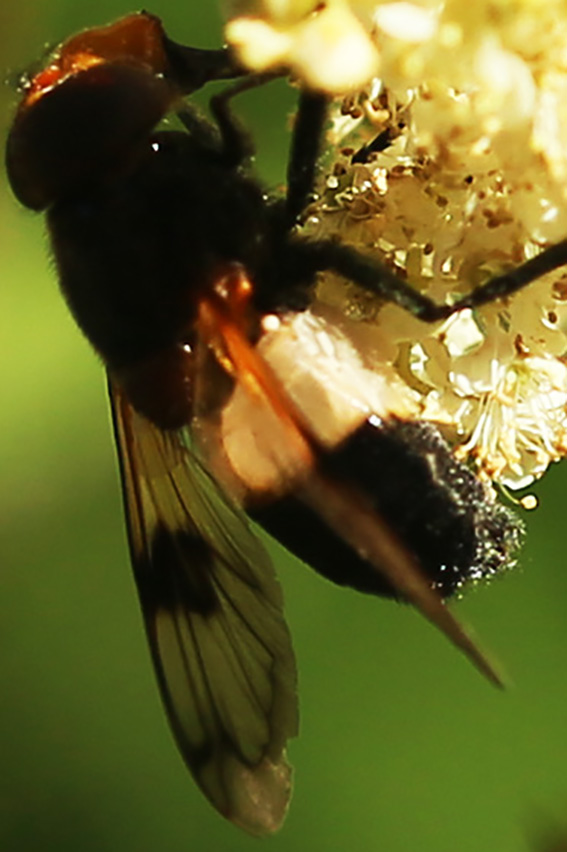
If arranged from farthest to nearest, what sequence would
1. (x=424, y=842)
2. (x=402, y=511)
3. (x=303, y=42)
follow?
A: (x=424, y=842) < (x=402, y=511) < (x=303, y=42)

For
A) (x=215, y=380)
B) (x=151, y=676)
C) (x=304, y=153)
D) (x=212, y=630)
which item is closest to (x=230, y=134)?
(x=304, y=153)

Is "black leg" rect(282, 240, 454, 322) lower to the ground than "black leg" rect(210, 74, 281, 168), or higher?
lower

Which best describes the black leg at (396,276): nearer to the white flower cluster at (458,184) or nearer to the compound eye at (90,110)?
the white flower cluster at (458,184)

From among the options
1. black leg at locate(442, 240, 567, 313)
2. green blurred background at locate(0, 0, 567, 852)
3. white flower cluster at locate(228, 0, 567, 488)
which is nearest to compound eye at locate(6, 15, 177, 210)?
white flower cluster at locate(228, 0, 567, 488)

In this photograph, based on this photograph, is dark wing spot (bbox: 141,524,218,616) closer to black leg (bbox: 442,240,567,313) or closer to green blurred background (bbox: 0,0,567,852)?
black leg (bbox: 442,240,567,313)

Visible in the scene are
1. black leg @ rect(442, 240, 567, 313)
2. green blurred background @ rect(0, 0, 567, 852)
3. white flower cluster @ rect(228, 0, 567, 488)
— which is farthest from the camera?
green blurred background @ rect(0, 0, 567, 852)

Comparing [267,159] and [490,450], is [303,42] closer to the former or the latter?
[490,450]

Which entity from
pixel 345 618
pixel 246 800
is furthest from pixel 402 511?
pixel 345 618
